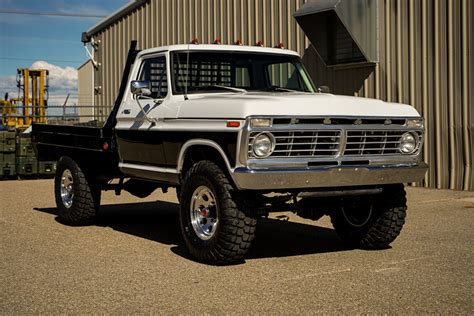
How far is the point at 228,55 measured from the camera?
328 inches

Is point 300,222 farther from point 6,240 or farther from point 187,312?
point 187,312

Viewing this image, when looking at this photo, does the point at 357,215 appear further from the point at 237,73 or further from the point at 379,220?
the point at 237,73

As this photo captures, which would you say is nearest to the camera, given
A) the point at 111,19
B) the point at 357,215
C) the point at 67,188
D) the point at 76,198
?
the point at 357,215

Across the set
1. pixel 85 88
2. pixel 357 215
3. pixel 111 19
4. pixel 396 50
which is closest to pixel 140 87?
pixel 357 215

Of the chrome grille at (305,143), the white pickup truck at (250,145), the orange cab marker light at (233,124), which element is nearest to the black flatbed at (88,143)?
the white pickup truck at (250,145)

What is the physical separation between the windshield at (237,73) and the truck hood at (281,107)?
1.60 feet

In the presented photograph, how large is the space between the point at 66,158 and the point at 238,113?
13.8 feet

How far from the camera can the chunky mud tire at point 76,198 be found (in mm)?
9531

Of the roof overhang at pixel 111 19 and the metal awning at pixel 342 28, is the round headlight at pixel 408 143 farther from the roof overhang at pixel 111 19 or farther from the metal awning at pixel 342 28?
the roof overhang at pixel 111 19

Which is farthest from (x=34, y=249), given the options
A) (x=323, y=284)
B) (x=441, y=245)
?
(x=441, y=245)

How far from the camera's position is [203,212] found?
7098 mm

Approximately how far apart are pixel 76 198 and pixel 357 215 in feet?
12.1

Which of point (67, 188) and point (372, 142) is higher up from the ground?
point (372, 142)

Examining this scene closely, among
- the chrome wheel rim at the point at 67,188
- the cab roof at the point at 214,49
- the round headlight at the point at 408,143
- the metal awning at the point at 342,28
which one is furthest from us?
the metal awning at the point at 342,28
